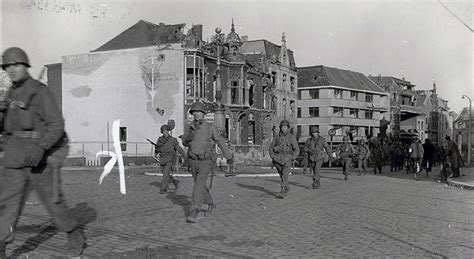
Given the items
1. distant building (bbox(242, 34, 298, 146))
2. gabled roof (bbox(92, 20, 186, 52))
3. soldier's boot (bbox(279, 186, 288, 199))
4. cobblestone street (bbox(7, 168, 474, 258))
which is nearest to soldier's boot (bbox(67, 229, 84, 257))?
cobblestone street (bbox(7, 168, 474, 258))

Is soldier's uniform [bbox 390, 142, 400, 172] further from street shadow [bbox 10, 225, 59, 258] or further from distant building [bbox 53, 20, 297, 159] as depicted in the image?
street shadow [bbox 10, 225, 59, 258]

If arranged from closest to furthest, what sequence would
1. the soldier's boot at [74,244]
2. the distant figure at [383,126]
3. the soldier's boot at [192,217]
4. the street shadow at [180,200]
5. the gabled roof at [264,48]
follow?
the soldier's boot at [74,244]
the soldier's boot at [192,217]
the street shadow at [180,200]
the distant figure at [383,126]
the gabled roof at [264,48]

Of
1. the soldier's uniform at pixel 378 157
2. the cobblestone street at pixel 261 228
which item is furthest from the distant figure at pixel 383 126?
the cobblestone street at pixel 261 228

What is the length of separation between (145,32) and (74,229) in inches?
1733

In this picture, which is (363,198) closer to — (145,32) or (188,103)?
(188,103)

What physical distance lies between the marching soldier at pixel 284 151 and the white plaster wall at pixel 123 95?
93.3ft

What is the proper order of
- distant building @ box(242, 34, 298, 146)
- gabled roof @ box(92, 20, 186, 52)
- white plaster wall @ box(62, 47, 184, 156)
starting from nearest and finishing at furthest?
white plaster wall @ box(62, 47, 184, 156) < gabled roof @ box(92, 20, 186, 52) < distant building @ box(242, 34, 298, 146)

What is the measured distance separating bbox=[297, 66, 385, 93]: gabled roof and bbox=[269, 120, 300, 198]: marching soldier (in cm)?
6170

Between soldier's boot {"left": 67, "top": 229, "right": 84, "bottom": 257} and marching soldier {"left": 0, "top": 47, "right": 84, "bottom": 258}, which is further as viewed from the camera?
soldier's boot {"left": 67, "top": 229, "right": 84, "bottom": 257}

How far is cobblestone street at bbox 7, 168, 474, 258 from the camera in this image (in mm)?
6195

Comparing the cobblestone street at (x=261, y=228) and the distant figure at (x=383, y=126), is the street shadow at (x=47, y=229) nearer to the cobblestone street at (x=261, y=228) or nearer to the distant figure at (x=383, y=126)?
the cobblestone street at (x=261, y=228)

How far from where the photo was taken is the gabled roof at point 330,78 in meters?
74.9

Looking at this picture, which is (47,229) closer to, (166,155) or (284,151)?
(166,155)

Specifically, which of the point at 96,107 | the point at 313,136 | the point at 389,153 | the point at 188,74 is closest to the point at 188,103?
the point at 188,74
